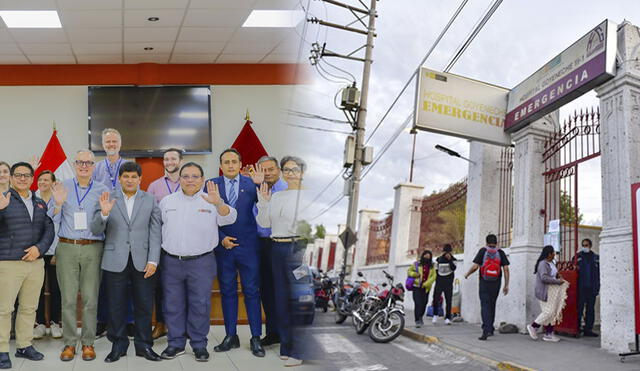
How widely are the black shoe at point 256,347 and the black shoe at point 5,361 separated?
43.9 inches

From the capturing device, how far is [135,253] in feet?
8.52

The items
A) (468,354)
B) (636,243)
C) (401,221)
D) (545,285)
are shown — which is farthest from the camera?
(401,221)

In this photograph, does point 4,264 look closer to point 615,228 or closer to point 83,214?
point 83,214

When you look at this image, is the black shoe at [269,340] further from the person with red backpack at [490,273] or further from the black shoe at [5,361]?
the person with red backpack at [490,273]

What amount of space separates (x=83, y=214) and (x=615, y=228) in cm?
344

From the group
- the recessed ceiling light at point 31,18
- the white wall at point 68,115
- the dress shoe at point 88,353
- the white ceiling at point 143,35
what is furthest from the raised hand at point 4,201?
the white wall at point 68,115

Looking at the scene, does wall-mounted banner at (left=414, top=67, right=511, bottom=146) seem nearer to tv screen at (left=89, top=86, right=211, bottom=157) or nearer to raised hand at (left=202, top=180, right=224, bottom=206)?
tv screen at (left=89, top=86, right=211, bottom=157)

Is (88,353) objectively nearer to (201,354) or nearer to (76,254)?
(76,254)

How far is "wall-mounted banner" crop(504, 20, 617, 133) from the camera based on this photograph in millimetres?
4250

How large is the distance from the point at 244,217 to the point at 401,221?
12.3ft

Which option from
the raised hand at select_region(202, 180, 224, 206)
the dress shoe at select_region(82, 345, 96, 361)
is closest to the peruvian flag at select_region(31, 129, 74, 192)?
the dress shoe at select_region(82, 345, 96, 361)

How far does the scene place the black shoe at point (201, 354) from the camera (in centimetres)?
243

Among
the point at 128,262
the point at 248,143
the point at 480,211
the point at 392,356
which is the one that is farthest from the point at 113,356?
the point at 480,211

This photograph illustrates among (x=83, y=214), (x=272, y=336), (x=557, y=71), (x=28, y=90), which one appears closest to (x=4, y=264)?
(x=83, y=214)
